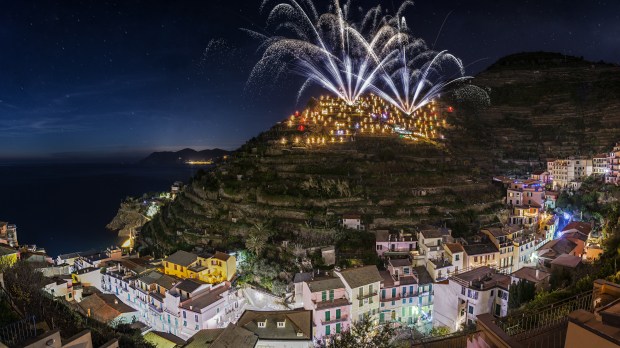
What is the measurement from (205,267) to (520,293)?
19.7m

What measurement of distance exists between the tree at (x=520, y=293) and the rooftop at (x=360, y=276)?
6.72m

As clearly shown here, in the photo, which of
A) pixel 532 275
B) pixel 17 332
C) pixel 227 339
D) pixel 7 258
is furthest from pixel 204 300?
pixel 532 275

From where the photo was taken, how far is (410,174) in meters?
33.2

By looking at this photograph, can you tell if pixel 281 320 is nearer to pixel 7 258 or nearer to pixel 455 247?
pixel 455 247

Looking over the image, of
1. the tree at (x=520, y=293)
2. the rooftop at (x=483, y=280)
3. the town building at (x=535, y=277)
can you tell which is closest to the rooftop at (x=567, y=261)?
the town building at (x=535, y=277)

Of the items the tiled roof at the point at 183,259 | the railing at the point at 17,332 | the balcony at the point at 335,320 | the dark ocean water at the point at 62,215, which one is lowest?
the dark ocean water at the point at 62,215

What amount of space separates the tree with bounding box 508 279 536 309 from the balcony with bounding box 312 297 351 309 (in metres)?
8.25

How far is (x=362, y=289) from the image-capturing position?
1995 cm

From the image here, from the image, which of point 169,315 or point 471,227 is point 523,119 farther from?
point 169,315

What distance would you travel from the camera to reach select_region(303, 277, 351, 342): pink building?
18969 mm

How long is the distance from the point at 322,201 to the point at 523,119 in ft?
135

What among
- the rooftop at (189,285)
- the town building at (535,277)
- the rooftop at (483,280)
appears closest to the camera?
the town building at (535,277)

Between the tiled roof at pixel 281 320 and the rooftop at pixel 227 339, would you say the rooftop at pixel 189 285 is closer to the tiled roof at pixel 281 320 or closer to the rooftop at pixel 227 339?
the rooftop at pixel 227 339

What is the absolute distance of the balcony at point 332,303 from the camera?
750 inches
